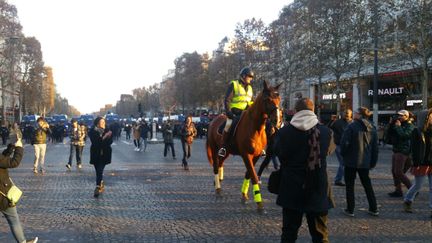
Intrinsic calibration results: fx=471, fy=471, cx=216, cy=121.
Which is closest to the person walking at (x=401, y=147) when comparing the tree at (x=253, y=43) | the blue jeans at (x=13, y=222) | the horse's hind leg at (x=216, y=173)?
the horse's hind leg at (x=216, y=173)

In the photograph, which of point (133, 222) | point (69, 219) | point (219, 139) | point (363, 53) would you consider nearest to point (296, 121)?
point (133, 222)

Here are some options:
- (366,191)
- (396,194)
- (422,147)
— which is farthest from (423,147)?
(396,194)

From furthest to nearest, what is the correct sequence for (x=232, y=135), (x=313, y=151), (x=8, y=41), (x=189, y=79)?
(x=189, y=79) < (x=8, y=41) < (x=232, y=135) < (x=313, y=151)

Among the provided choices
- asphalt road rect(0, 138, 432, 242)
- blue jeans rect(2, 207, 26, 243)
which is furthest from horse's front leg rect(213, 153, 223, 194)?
blue jeans rect(2, 207, 26, 243)

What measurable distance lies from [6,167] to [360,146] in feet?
18.3

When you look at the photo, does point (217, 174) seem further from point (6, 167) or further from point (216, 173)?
point (6, 167)

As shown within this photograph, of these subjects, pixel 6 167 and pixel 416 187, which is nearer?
pixel 6 167

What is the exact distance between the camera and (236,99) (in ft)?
31.5

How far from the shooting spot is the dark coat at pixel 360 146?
8086 millimetres

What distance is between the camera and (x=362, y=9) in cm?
3241

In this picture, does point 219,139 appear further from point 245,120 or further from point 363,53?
point 363,53

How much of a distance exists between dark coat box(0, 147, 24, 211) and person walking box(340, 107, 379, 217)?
17.4 feet

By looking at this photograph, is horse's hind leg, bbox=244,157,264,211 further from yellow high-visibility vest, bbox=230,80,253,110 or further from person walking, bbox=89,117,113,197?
person walking, bbox=89,117,113,197

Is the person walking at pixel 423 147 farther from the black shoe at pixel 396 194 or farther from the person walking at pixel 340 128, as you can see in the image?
the person walking at pixel 340 128
